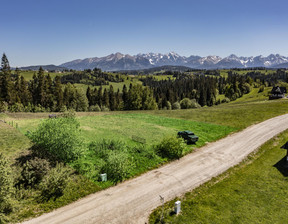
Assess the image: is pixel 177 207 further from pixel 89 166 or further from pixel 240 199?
pixel 89 166

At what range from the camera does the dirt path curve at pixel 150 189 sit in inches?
657

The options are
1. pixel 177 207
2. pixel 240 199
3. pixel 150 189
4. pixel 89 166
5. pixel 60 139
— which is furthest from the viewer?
pixel 89 166

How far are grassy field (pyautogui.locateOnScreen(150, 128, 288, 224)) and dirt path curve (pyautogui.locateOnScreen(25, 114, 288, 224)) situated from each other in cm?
143

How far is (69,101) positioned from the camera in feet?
301

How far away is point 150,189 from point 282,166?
776 inches

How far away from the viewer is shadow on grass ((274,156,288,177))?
24348 millimetres

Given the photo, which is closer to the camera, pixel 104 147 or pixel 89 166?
pixel 89 166

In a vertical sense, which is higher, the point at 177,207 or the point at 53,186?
the point at 53,186

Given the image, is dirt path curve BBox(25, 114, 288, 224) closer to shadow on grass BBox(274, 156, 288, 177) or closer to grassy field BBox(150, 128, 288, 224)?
grassy field BBox(150, 128, 288, 224)

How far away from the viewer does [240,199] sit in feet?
62.1

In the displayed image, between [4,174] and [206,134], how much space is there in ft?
118

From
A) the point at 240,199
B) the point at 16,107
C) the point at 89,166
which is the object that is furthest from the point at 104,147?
the point at 16,107

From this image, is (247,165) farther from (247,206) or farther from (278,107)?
(278,107)

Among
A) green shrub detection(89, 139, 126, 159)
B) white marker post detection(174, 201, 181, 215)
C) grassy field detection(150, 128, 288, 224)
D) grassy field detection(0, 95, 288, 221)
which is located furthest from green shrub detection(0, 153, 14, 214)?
white marker post detection(174, 201, 181, 215)
